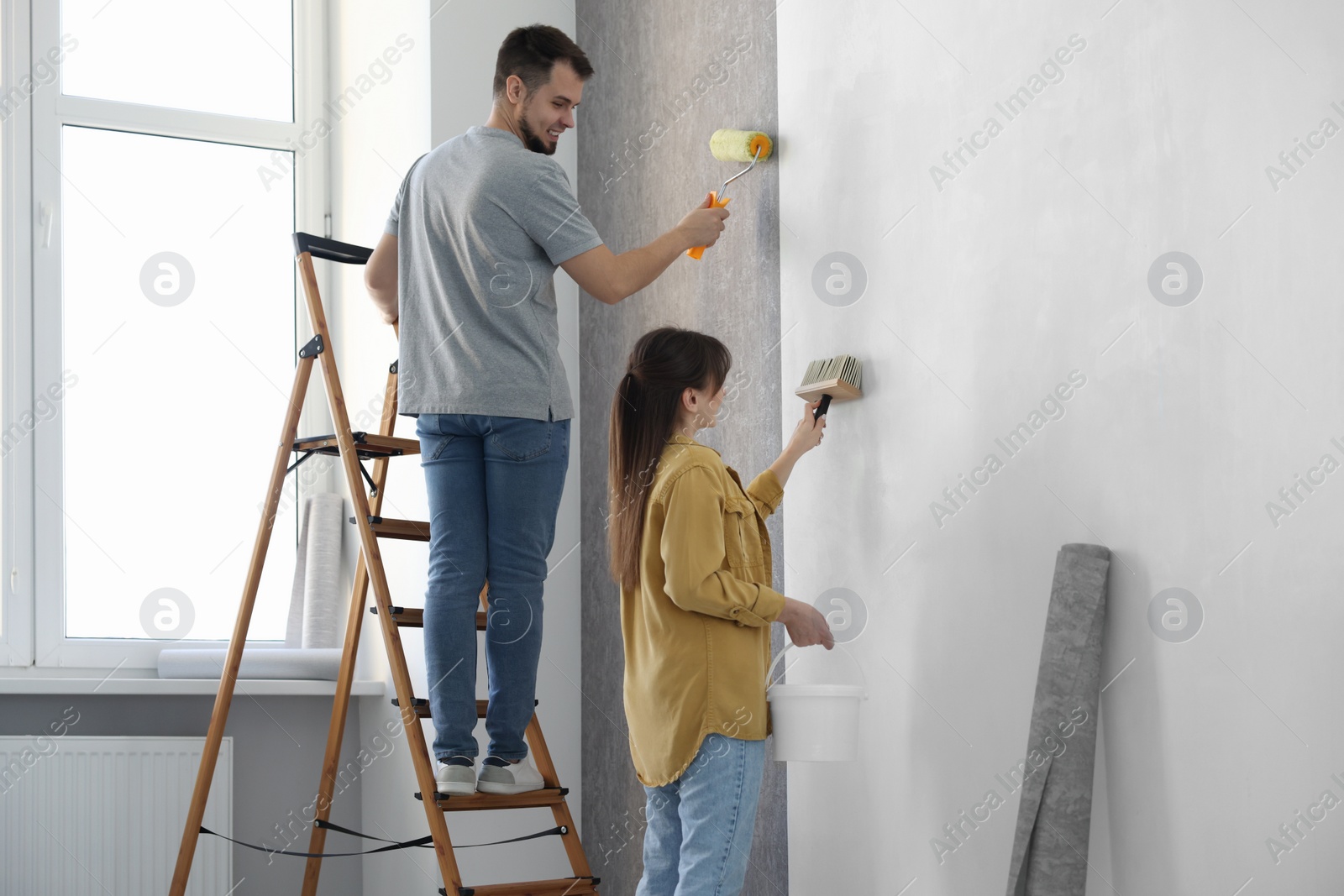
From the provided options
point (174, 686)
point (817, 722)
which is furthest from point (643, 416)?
point (174, 686)

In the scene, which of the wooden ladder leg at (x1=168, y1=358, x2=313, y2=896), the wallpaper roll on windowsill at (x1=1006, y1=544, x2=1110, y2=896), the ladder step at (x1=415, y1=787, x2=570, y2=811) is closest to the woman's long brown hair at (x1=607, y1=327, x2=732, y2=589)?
the ladder step at (x1=415, y1=787, x2=570, y2=811)

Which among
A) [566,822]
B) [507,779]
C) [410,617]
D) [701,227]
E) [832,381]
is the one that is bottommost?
[566,822]

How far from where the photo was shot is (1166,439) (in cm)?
162

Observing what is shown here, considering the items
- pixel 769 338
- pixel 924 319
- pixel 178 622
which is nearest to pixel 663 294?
pixel 769 338

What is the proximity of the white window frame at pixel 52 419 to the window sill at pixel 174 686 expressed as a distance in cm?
9

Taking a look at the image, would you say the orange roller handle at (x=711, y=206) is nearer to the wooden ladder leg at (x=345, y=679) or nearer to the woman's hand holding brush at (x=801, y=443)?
the woman's hand holding brush at (x=801, y=443)

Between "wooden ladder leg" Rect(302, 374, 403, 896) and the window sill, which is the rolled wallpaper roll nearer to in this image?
the window sill

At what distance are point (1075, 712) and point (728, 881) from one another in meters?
0.59

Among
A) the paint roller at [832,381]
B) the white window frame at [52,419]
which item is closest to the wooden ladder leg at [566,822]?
the paint roller at [832,381]

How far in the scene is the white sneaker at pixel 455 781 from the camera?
7.33 ft

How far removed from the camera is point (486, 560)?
2.29 m

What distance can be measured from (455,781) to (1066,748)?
42.7 inches

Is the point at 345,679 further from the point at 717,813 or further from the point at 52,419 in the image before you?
the point at 717,813

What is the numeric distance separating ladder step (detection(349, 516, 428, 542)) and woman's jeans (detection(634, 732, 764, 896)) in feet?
3.27
